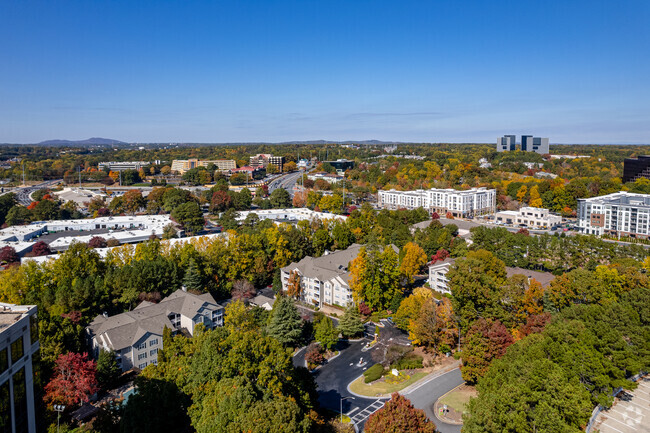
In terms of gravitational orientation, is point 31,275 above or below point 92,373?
above

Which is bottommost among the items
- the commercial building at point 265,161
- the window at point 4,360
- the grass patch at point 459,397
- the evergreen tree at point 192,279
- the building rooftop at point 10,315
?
the grass patch at point 459,397

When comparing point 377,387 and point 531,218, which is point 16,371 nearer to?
point 377,387

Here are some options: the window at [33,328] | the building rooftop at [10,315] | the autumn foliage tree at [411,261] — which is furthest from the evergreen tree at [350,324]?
the building rooftop at [10,315]

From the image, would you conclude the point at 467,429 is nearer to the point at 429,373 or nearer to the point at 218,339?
the point at 429,373

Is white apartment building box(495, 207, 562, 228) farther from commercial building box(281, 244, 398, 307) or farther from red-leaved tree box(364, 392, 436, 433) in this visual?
red-leaved tree box(364, 392, 436, 433)

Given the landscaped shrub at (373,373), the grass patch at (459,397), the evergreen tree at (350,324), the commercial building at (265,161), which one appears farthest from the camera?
the commercial building at (265,161)

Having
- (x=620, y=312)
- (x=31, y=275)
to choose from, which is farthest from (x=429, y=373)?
(x=31, y=275)

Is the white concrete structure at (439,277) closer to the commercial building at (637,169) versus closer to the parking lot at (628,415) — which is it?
the parking lot at (628,415)
